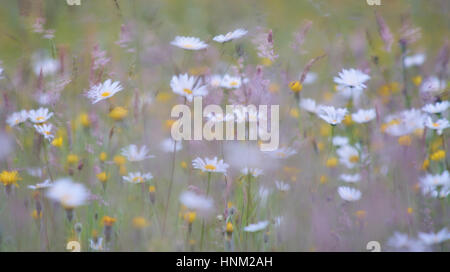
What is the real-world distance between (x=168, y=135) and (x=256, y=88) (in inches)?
19.6

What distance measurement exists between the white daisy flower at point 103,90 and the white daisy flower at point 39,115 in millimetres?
141

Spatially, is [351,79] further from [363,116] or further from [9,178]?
[9,178]

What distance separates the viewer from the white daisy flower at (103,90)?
1.12 m

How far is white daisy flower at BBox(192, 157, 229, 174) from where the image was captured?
105cm

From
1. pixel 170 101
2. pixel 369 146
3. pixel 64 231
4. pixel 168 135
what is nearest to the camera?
pixel 64 231

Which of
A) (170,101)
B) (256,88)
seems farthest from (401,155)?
(170,101)

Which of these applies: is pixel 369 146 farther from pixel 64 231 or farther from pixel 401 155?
pixel 64 231

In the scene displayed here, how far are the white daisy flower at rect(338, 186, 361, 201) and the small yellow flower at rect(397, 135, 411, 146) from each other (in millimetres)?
222

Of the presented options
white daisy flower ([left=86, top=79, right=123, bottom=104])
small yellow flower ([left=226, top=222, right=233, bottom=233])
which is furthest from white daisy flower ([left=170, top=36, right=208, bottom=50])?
small yellow flower ([left=226, top=222, right=233, bottom=233])

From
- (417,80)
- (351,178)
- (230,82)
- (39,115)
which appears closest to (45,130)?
(39,115)

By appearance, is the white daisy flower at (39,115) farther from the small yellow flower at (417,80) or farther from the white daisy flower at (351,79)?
the small yellow flower at (417,80)

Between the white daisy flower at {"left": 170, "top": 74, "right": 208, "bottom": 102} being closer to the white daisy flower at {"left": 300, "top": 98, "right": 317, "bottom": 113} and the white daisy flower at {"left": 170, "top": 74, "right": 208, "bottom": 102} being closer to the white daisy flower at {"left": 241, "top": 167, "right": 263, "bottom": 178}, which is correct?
the white daisy flower at {"left": 241, "top": 167, "right": 263, "bottom": 178}
